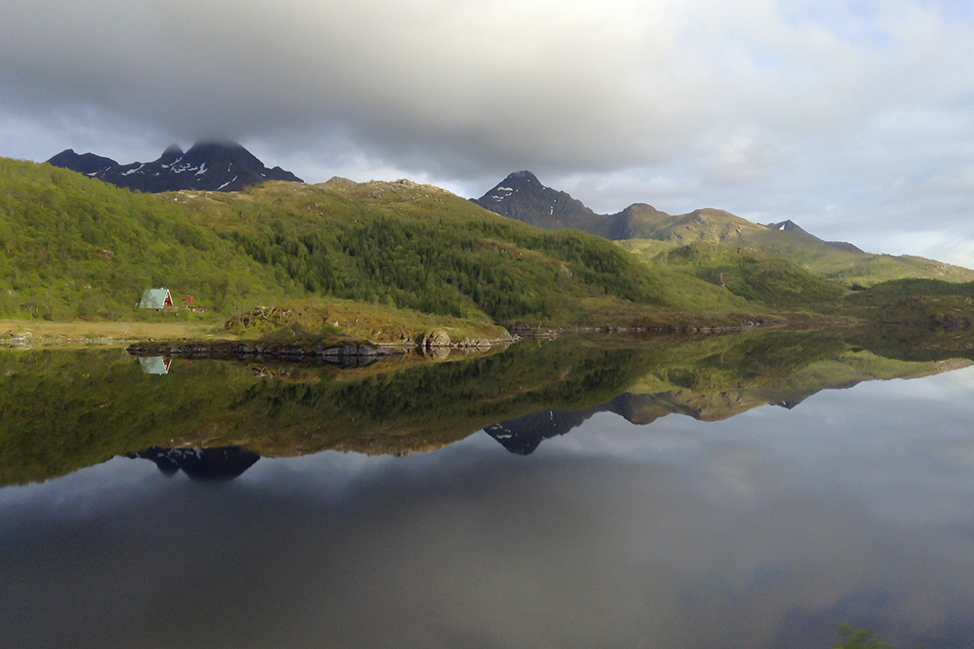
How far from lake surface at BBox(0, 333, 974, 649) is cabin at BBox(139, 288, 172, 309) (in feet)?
365

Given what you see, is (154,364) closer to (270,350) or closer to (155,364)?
(155,364)

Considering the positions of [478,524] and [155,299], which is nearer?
[478,524]

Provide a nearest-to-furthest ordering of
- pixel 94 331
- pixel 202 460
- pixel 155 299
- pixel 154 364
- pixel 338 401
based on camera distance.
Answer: pixel 202 460 → pixel 338 401 → pixel 154 364 → pixel 94 331 → pixel 155 299

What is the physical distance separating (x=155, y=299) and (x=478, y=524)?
15068cm

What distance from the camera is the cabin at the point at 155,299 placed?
134750 millimetres

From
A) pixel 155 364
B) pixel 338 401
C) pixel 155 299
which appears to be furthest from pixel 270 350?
pixel 155 299

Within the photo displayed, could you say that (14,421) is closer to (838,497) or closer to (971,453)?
(838,497)

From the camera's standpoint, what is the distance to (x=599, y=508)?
64.6ft

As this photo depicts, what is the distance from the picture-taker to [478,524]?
707 inches

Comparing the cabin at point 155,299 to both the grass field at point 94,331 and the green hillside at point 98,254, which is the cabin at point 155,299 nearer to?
the green hillside at point 98,254

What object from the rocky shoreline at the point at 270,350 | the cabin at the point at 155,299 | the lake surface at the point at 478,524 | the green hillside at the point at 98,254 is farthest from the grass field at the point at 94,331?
the lake surface at the point at 478,524

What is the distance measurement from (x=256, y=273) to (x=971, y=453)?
195 metres

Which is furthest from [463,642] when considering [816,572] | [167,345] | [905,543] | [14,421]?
[167,345]

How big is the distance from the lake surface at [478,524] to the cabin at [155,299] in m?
111
